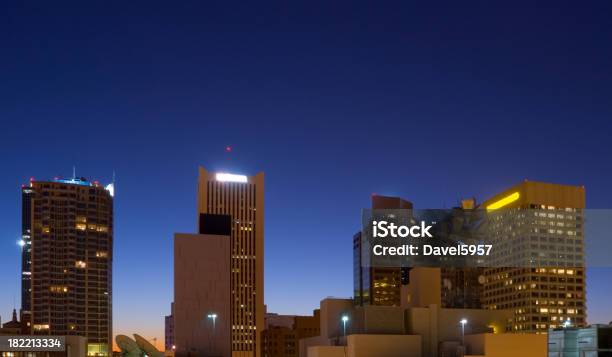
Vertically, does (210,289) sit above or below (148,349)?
above

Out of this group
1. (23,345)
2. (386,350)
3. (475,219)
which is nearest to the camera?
(386,350)

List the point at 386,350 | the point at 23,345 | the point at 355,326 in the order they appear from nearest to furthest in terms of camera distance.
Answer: the point at 386,350 → the point at 355,326 → the point at 23,345

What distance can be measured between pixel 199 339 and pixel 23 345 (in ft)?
73.9

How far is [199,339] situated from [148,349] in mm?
5556

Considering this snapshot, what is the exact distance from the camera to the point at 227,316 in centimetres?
8112

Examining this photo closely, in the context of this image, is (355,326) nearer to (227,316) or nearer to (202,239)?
(227,316)

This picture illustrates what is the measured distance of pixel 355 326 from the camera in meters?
77.4

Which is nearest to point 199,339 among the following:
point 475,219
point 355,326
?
point 355,326

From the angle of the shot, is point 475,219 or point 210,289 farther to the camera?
point 475,219

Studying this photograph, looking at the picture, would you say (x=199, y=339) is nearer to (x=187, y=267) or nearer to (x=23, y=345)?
(x=187, y=267)

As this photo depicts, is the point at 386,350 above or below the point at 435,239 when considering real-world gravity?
below

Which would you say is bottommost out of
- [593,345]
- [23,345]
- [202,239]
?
[23,345]

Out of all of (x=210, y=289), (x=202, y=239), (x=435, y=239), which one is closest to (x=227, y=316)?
(x=210, y=289)

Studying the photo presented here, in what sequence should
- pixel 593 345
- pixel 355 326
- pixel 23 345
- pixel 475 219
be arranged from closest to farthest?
1. pixel 593 345
2. pixel 355 326
3. pixel 23 345
4. pixel 475 219
